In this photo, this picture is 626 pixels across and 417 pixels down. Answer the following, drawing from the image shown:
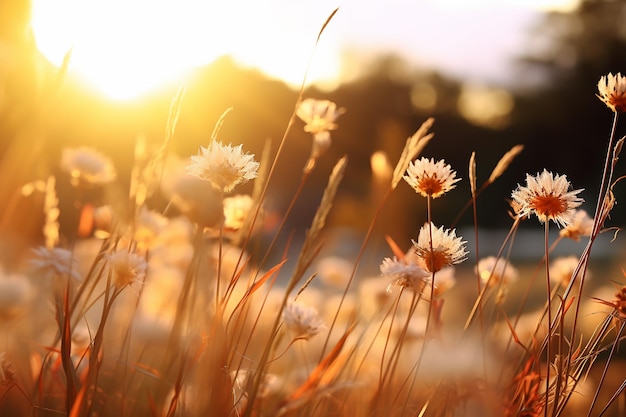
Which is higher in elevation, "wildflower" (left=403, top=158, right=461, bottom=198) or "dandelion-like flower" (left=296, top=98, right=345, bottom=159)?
"dandelion-like flower" (left=296, top=98, right=345, bottom=159)

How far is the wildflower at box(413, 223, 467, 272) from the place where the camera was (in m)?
0.83

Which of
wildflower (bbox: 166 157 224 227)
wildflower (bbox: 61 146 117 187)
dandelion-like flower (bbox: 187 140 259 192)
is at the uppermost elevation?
wildflower (bbox: 61 146 117 187)

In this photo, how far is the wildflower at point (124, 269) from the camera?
0.75 m

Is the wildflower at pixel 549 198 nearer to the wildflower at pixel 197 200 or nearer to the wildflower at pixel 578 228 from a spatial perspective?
the wildflower at pixel 578 228

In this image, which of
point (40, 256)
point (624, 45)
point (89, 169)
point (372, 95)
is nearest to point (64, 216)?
point (89, 169)

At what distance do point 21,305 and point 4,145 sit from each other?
250cm

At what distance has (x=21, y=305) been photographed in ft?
2.65

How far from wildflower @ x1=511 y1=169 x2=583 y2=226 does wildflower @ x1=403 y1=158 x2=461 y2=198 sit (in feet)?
0.32

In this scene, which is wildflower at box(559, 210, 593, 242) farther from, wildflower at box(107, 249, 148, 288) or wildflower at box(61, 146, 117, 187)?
wildflower at box(61, 146, 117, 187)

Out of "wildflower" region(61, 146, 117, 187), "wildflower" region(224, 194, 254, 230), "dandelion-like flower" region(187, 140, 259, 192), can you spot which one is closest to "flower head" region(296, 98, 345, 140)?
"wildflower" region(224, 194, 254, 230)

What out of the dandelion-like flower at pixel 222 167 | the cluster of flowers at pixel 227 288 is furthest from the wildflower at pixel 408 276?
the dandelion-like flower at pixel 222 167

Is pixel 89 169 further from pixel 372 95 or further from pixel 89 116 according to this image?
pixel 372 95

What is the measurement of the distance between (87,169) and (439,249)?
805 millimetres


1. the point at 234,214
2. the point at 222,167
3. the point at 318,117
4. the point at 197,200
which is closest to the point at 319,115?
the point at 318,117
